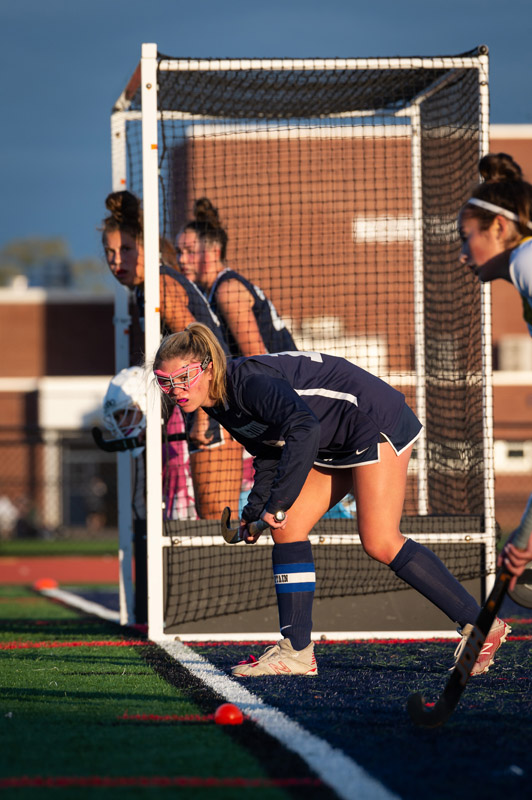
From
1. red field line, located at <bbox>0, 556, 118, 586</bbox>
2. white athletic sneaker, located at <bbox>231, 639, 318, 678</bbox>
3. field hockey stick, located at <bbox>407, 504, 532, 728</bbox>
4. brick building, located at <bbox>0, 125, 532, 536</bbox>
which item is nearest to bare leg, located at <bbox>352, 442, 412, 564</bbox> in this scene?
white athletic sneaker, located at <bbox>231, 639, 318, 678</bbox>

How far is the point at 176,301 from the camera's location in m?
6.18

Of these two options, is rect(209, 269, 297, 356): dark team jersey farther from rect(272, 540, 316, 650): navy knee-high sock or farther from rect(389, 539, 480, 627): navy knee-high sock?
rect(389, 539, 480, 627): navy knee-high sock

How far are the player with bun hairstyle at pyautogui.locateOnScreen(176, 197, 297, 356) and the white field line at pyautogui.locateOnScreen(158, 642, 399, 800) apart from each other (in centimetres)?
228

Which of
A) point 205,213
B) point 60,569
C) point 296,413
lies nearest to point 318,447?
point 296,413

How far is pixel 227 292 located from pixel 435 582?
251 cm

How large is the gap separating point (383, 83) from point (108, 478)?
24.6 metres

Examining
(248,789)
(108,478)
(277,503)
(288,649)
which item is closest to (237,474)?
(288,649)

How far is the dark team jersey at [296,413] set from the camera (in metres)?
3.97

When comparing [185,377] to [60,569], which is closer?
[185,377]

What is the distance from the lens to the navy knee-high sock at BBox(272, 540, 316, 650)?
449 cm

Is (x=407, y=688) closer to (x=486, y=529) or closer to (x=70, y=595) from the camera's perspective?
(x=486, y=529)

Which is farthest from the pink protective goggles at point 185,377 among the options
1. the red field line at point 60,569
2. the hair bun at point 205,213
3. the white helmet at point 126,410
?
the red field line at point 60,569

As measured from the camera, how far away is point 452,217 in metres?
7.23

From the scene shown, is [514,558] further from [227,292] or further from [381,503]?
[227,292]
